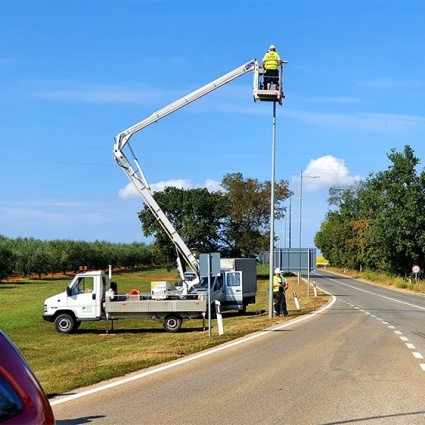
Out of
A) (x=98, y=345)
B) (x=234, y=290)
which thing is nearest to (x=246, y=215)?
(x=234, y=290)

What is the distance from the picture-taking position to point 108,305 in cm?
2684

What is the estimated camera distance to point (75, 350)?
813 inches

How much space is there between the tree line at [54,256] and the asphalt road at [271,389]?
79325 mm

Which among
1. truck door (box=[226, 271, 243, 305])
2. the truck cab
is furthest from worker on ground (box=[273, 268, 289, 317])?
the truck cab

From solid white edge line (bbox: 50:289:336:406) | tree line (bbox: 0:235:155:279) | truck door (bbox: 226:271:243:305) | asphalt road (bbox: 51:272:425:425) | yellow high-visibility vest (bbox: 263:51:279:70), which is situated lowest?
solid white edge line (bbox: 50:289:336:406)

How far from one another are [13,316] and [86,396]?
26.4 metres

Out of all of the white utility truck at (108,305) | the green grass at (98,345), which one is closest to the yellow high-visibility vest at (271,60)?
the white utility truck at (108,305)

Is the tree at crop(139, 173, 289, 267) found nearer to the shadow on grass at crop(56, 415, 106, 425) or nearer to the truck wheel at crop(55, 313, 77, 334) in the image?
the truck wheel at crop(55, 313, 77, 334)

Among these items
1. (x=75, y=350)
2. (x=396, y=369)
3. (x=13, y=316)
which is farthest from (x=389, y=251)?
(x=396, y=369)

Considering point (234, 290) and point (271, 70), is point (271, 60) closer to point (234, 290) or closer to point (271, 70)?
point (271, 70)

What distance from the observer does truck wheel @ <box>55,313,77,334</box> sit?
89.6 feet

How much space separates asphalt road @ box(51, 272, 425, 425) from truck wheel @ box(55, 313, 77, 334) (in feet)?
36.1

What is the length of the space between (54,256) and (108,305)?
3144 inches

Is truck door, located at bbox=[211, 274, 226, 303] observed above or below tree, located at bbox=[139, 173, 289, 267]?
below
